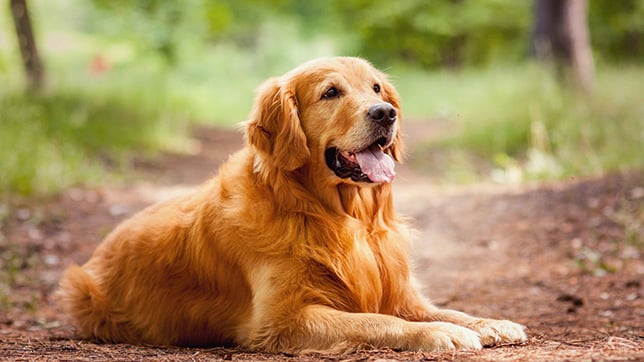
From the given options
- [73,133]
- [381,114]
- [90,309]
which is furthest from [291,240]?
[73,133]

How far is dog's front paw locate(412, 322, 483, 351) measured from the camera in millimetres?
3090

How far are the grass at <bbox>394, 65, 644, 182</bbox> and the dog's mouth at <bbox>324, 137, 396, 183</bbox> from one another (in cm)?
470

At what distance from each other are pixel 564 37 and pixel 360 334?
1030 centimetres

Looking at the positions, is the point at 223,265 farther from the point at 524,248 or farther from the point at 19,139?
the point at 19,139

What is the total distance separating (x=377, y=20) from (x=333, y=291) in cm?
2408

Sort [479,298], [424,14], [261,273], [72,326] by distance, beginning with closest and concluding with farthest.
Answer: [261,273] < [72,326] < [479,298] < [424,14]

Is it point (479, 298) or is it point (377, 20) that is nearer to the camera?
point (479, 298)

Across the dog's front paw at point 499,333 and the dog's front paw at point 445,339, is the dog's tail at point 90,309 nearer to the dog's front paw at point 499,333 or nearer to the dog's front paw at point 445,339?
the dog's front paw at point 445,339

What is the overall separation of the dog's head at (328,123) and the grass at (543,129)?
4.71 meters

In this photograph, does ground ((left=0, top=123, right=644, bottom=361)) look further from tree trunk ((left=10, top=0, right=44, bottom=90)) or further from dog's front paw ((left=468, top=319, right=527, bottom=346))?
tree trunk ((left=10, top=0, right=44, bottom=90))

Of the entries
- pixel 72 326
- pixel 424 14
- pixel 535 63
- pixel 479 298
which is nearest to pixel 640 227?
pixel 479 298

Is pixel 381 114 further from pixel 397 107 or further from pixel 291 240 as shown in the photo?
pixel 291 240

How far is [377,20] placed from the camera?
2672 centimetres

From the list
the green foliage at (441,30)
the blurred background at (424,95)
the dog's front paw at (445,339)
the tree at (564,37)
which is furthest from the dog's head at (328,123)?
the green foliage at (441,30)
